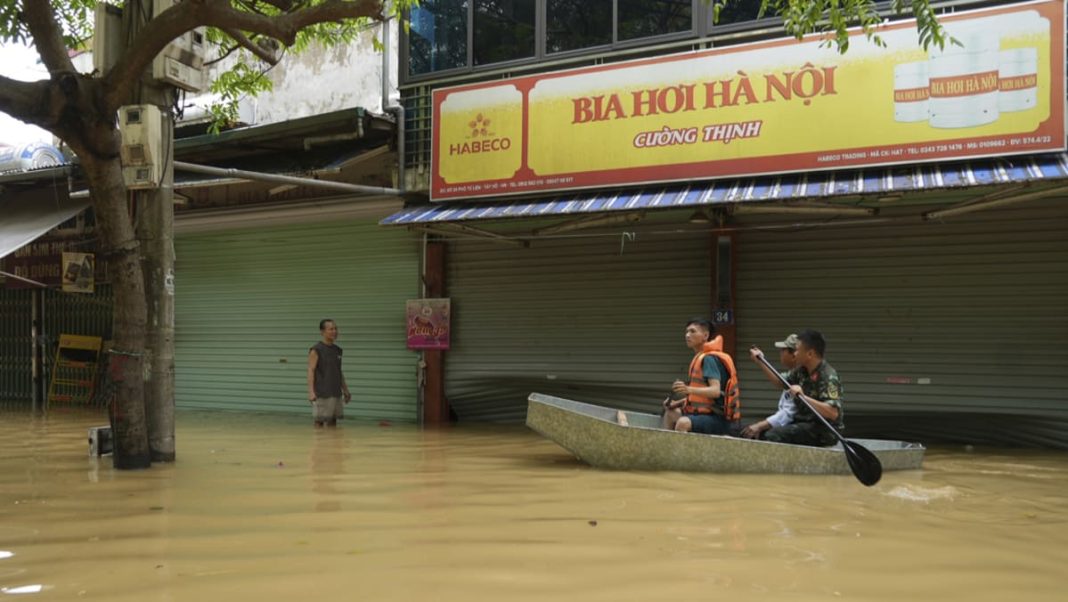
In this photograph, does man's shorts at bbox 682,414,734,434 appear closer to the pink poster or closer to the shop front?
the shop front

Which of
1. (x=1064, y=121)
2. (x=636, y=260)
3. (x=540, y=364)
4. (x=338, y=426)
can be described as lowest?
(x=338, y=426)

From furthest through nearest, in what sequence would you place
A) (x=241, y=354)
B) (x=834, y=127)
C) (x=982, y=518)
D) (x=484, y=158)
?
1. (x=241, y=354)
2. (x=484, y=158)
3. (x=834, y=127)
4. (x=982, y=518)

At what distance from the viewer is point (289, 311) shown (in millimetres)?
14141

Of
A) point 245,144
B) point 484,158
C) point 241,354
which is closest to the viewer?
point 484,158

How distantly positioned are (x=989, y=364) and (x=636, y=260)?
4.14 m

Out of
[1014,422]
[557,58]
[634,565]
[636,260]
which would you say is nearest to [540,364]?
[636,260]

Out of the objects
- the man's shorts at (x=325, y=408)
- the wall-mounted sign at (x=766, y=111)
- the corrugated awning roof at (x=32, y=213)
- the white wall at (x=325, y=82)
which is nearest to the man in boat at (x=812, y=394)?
the wall-mounted sign at (x=766, y=111)

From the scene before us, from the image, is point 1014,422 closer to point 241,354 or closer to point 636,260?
point 636,260

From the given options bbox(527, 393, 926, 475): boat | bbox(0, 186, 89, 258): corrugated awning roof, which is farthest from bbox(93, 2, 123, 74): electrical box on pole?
bbox(0, 186, 89, 258): corrugated awning roof

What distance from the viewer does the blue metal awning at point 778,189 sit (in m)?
8.37

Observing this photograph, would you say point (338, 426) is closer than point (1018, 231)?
No

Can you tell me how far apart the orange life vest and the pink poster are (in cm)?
547

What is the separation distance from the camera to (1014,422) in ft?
31.1

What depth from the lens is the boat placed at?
22.5ft
